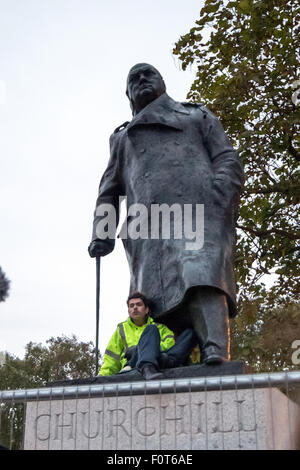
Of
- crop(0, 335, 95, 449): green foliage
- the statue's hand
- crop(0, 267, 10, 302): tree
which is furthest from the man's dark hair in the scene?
crop(0, 335, 95, 449): green foliage

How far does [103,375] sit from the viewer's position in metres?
5.80

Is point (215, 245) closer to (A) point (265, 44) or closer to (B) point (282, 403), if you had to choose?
(B) point (282, 403)

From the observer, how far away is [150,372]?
525cm

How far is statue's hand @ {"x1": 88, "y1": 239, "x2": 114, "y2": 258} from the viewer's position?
21.8 feet

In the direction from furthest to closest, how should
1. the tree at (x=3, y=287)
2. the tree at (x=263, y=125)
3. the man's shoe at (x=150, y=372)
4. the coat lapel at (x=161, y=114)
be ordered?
the tree at (x=263, y=125), the coat lapel at (x=161, y=114), the man's shoe at (x=150, y=372), the tree at (x=3, y=287)

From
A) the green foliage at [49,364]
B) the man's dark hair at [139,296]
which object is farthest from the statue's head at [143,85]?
the green foliage at [49,364]

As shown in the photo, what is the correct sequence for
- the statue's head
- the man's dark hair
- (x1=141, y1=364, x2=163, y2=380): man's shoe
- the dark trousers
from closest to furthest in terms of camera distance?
1. (x1=141, y1=364, x2=163, y2=380): man's shoe
2. the dark trousers
3. the man's dark hair
4. the statue's head

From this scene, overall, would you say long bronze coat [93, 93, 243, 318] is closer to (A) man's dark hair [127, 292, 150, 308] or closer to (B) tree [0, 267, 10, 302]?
(A) man's dark hair [127, 292, 150, 308]

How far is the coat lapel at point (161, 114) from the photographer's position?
662 cm

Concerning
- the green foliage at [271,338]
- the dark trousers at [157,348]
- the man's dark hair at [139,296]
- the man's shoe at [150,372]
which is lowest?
the man's shoe at [150,372]

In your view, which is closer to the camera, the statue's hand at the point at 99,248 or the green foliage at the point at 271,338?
the statue's hand at the point at 99,248

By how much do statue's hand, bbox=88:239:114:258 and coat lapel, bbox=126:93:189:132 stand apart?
42.6 inches

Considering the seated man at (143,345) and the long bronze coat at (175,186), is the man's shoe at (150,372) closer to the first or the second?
the seated man at (143,345)
